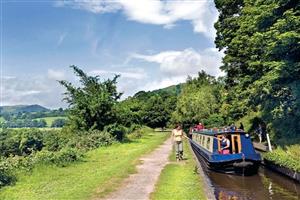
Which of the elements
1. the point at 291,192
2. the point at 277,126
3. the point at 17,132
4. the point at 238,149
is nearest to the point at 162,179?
the point at 291,192

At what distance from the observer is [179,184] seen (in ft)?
42.2

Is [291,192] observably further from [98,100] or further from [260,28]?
[98,100]

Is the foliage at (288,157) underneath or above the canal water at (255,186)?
above

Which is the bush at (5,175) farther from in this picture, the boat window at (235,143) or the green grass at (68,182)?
the boat window at (235,143)

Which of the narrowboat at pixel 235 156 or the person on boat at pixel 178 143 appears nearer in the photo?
the narrowboat at pixel 235 156

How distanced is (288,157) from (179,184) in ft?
22.7

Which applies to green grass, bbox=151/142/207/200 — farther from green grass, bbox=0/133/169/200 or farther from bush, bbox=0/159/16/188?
bush, bbox=0/159/16/188

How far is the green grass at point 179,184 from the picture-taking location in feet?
35.8

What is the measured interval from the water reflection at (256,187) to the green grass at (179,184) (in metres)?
1.15

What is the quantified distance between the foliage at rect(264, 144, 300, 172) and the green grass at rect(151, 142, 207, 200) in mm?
4273

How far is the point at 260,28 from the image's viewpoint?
21516 millimetres

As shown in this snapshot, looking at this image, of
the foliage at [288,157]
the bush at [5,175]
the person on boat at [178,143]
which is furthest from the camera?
the person on boat at [178,143]

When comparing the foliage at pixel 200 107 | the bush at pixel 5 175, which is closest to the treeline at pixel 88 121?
the bush at pixel 5 175

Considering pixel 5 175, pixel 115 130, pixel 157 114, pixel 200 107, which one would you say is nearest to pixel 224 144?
pixel 5 175
